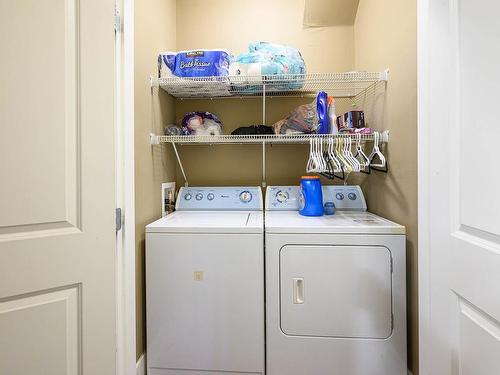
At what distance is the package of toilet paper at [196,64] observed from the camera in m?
1.77

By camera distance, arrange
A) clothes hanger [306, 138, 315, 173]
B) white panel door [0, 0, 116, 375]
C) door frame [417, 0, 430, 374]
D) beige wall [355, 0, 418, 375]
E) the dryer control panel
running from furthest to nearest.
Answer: the dryer control panel
clothes hanger [306, 138, 315, 173]
beige wall [355, 0, 418, 375]
door frame [417, 0, 430, 374]
white panel door [0, 0, 116, 375]

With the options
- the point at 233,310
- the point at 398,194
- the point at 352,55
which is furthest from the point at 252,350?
the point at 352,55

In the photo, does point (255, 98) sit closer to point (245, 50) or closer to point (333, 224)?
point (245, 50)

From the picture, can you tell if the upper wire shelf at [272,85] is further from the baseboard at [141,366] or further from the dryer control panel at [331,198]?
the baseboard at [141,366]

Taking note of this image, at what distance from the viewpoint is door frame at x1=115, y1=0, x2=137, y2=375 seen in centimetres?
129

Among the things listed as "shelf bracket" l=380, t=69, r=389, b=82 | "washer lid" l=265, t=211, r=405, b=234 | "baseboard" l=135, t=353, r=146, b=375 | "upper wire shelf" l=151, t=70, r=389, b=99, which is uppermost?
"upper wire shelf" l=151, t=70, r=389, b=99

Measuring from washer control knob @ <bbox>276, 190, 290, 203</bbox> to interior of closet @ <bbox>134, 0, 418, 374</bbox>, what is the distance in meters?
0.20

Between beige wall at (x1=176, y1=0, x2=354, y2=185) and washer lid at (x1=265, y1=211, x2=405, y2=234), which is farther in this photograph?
beige wall at (x1=176, y1=0, x2=354, y2=185)

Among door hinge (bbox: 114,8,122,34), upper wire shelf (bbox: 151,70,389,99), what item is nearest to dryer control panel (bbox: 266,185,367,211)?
upper wire shelf (bbox: 151,70,389,99)

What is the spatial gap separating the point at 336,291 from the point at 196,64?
1707 mm

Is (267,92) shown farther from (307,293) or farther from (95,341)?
(95,341)

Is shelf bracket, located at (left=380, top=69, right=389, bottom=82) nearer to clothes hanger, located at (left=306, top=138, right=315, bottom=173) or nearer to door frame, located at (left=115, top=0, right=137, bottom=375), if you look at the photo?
clothes hanger, located at (left=306, top=138, right=315, bottom=173)

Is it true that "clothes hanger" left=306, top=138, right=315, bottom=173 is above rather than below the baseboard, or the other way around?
above

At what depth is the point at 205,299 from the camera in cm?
145
